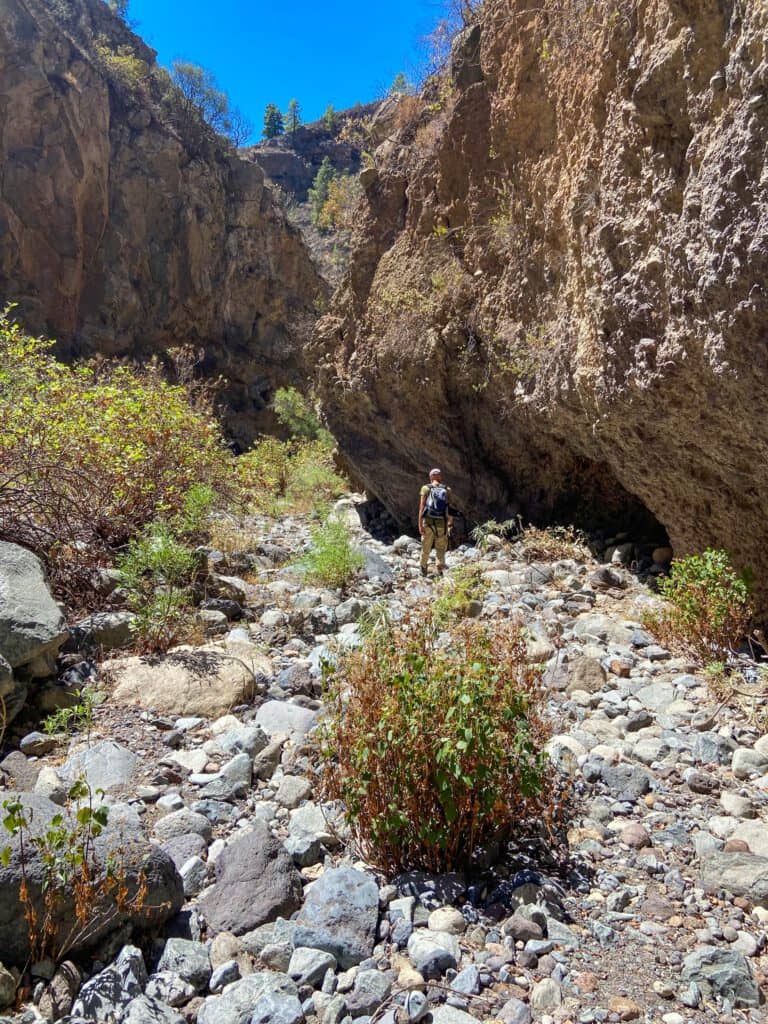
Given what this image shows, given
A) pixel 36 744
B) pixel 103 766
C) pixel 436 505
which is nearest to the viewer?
pixel 103 766

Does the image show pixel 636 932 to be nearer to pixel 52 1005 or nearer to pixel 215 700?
pixel 52 1005

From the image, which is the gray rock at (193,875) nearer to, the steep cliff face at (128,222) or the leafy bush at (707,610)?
the leafy bush at (707,610)

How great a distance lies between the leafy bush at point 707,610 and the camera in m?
4.41

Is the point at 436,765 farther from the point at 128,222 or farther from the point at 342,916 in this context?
the point at 128,222

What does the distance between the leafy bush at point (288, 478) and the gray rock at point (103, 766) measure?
5.51 metres

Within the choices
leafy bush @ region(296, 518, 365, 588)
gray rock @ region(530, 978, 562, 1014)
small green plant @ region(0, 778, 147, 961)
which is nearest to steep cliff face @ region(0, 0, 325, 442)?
leafy bush @ region(296, 518, 365, 588)

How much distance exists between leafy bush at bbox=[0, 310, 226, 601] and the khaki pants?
2.63m

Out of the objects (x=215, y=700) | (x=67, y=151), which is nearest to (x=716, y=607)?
(x=215, y=700)

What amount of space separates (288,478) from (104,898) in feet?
39.4

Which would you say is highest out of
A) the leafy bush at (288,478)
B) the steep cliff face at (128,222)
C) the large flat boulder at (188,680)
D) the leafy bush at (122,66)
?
the leafy bush at (122,66)

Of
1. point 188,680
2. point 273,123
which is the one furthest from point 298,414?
point 273,123

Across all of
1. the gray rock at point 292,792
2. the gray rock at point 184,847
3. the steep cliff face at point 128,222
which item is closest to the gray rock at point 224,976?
the gray rock at point 184,847

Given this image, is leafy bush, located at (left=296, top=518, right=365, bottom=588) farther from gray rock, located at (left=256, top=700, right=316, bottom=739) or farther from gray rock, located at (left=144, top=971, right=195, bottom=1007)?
gray rock, located at (left=144, top=971, right=195, bottom=1007)

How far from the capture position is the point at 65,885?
2068mm
